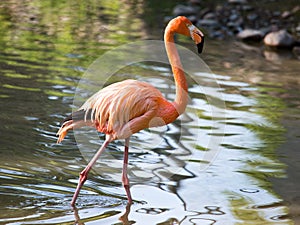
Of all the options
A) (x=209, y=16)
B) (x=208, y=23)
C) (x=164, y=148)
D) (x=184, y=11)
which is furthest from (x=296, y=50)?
(x=164, y=148)

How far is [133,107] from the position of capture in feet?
17.0

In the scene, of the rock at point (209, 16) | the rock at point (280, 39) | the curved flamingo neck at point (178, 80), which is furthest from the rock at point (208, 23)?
the curved flamingo neck at point (178, 80)

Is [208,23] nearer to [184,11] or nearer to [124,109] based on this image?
[184,11]

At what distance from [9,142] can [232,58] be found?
548cm

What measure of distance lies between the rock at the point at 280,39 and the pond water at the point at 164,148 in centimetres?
67

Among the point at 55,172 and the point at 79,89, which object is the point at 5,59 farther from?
the point at 55,172

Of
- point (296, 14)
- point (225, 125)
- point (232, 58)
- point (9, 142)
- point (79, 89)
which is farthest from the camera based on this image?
point (296, 14)

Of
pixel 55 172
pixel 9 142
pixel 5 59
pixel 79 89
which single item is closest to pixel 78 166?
pixel 55 172

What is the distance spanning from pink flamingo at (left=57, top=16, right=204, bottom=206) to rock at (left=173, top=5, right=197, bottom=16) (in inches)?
382

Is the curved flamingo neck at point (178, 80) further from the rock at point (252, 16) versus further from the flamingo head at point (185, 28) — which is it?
the rock at point (252, 16)

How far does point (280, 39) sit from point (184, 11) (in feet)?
9.40

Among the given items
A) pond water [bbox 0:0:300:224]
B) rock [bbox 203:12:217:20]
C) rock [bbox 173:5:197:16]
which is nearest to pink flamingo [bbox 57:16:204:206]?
pond water [bbox 0:0:300:224]

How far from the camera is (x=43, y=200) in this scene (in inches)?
210

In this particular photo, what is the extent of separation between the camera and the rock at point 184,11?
14.9 meters
